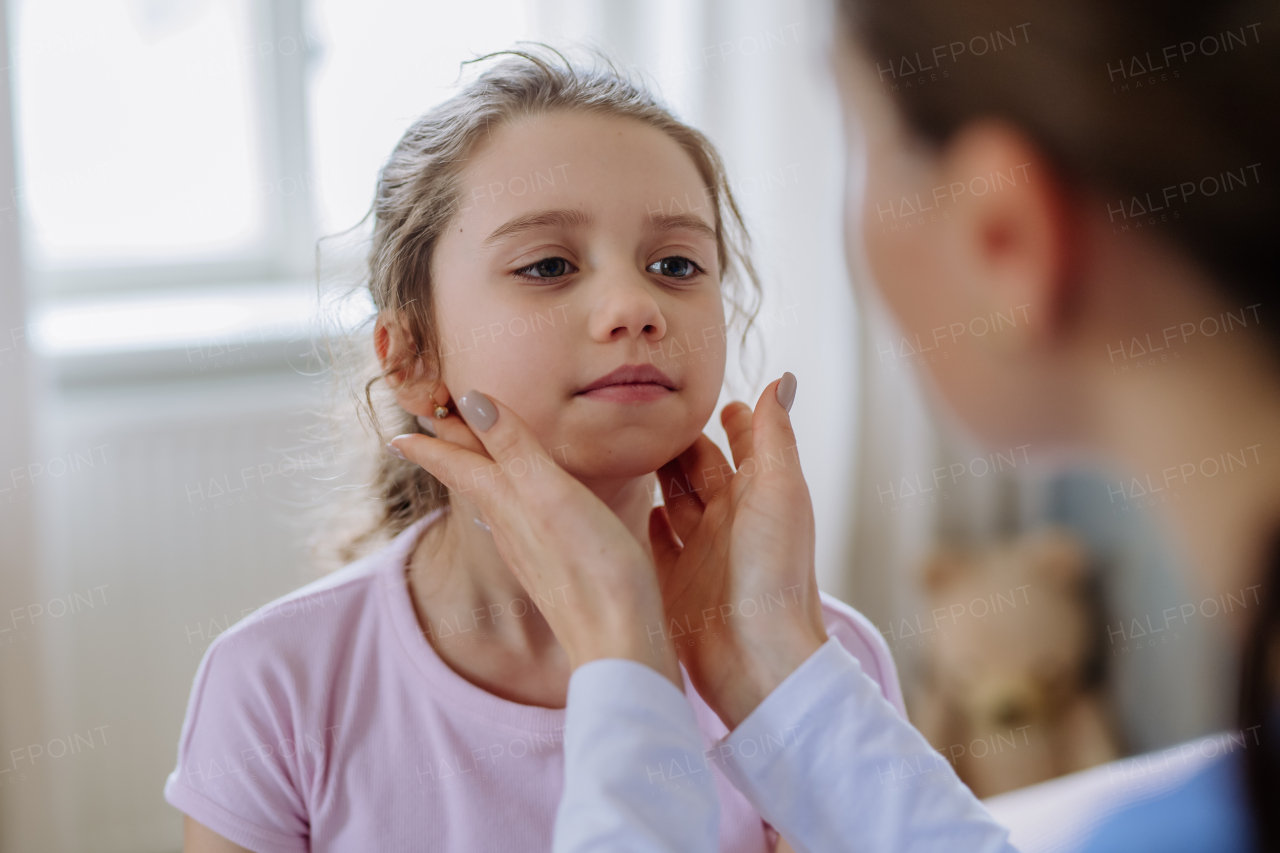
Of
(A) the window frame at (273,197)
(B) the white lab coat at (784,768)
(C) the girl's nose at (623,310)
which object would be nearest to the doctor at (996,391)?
(B) the white lab coat at (784,768)

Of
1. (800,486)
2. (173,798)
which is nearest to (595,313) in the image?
(800,486)

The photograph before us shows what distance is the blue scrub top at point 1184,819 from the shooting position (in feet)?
3.22

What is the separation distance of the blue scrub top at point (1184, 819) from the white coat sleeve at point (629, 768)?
54cm

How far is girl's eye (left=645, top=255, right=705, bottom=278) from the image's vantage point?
89 centimetres

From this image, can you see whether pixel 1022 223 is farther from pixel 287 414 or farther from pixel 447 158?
Result: pixel 287 414

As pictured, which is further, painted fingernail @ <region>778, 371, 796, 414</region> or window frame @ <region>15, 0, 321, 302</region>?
window frame @ <region>15, 0, 321, 302</region>

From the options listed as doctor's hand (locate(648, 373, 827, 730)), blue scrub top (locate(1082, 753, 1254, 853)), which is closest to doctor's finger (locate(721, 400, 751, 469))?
doctor's hand (locate(648, 373, 827, 730))

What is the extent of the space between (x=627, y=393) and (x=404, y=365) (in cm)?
25

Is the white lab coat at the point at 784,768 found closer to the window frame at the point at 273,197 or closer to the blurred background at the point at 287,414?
the blurred background at the point at 287,414

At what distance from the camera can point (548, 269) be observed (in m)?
0.86

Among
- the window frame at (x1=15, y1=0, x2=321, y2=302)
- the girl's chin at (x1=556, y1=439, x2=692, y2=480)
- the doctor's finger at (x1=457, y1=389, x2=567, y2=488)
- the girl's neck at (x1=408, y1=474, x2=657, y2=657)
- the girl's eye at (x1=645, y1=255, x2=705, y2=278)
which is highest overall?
the window frame at (x1=15, y1=0, x2=321, y2=302)

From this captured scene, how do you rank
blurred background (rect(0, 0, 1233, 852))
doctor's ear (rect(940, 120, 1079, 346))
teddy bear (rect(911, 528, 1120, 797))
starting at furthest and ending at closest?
teddy bear (rect(911, 528, 1120, 797)), blurred background (rect(0, 0, 1233, 852)), doctor's ear (rect(940, 120, 1079, 346))

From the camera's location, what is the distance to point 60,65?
6.18 feet

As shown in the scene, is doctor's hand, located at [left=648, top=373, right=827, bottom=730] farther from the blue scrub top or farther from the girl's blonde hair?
the blue scrub top
